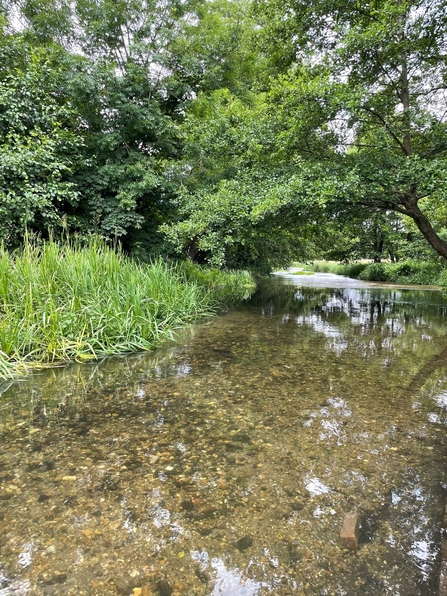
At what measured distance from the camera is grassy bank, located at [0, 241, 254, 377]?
4270mm

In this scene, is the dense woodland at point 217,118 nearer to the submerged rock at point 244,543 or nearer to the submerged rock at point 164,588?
the submerged rock at point 244,543

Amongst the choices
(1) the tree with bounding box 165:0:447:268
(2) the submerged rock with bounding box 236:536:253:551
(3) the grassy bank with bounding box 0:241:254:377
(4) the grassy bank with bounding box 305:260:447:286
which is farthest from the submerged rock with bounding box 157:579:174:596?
(4) the grassy bank with bounding box 305:260:447:286

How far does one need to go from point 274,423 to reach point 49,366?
2.94 meters

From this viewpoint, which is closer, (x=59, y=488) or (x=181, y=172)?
(x=59, y=488)

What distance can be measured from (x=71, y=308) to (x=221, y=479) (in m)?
3.49

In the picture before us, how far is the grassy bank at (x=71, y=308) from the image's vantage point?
14.0ft

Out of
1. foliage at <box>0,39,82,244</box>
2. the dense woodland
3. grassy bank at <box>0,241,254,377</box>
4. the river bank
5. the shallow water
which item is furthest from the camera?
the river bank

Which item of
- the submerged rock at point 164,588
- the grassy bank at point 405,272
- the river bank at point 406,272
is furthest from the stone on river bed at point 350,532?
the grassy bank at point 405,272

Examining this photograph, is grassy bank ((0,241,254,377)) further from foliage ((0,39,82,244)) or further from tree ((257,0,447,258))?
tree ((257,0,447,258))

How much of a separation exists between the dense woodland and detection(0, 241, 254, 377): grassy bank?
105 cm

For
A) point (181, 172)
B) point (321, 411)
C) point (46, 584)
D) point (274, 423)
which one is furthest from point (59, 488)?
point (181, 172)

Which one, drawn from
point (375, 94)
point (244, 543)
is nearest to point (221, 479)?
point (244, 543)

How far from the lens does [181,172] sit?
29.6 feet

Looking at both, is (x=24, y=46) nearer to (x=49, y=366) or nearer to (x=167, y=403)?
(x=49, y=366)
